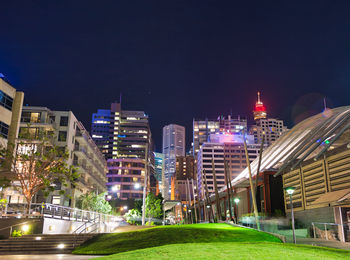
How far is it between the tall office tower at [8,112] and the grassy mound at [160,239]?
22.3m

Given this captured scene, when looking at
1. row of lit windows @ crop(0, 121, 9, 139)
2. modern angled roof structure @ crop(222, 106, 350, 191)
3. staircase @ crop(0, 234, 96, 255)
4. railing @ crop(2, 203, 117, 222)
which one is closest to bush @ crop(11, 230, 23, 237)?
staircase @ crop(0, 234, 96, 255)

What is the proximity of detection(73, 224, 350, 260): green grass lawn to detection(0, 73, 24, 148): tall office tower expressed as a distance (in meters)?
21.9

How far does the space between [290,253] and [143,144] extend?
18815 cm

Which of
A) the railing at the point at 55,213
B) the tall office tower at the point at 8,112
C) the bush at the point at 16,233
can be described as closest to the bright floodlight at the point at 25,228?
the bush at the point at 16,233

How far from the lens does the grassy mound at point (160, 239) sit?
67.5ft

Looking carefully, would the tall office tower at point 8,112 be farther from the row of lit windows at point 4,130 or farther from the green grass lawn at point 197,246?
the green grass lawn at point 197,246

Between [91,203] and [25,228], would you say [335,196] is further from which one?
[91,203]

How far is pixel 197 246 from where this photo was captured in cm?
1480

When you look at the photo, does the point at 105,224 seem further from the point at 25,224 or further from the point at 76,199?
the point at 76,199

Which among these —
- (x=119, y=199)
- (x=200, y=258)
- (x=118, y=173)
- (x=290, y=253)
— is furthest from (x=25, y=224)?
(x=118, y=173)

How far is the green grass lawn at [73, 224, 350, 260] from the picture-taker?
39.2 ft

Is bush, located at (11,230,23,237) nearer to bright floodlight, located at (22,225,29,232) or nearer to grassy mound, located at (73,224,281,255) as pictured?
bright floodlight, located at (22,225,29,232)

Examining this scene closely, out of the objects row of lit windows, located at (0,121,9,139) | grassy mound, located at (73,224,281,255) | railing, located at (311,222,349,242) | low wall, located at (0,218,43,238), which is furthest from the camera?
row of lit windows, located at (0,121,9,139)

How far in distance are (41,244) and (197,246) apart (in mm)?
13200
